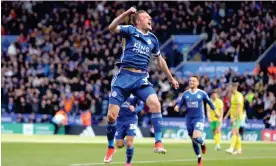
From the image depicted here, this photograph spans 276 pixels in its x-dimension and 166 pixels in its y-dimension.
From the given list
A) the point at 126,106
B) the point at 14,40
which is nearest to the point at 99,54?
the point at 14,40

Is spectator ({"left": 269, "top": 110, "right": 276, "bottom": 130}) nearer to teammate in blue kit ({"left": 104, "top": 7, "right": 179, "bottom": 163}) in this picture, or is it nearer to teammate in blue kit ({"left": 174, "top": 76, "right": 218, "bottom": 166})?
teammate in blue kit ({"left": 174, "top": 76, "right": 218, "bottom": 166})

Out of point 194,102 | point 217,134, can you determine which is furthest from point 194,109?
point 217,134

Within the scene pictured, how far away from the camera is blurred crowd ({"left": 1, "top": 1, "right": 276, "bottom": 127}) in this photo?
124 feet

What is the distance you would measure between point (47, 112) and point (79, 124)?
1971 millimetres

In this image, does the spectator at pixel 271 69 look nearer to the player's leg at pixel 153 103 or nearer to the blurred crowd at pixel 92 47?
the blurred crowd at pixel 92 47

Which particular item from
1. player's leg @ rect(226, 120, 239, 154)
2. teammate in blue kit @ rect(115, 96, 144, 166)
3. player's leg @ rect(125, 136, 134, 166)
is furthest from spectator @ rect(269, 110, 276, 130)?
player's leg @ rect(125, 136, 134, 166)

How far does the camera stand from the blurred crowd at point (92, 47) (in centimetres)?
3766

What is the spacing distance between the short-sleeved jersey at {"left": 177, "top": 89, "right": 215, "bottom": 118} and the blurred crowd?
614 inches

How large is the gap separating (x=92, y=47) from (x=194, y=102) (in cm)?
2377

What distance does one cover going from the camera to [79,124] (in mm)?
37906

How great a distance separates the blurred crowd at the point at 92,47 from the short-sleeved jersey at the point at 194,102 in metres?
15.6

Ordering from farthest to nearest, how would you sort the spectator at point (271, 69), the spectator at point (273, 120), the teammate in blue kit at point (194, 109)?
the spectator at point (271, 69)
the spectator at point (273, 120)
the teammate in blue kit at point (194, 109)

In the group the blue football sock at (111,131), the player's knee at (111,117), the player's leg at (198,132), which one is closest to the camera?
the player's knee at (111,117)

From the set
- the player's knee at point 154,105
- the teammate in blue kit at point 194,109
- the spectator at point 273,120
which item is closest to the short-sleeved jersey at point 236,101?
the teammate in blue kit at point 194,109
